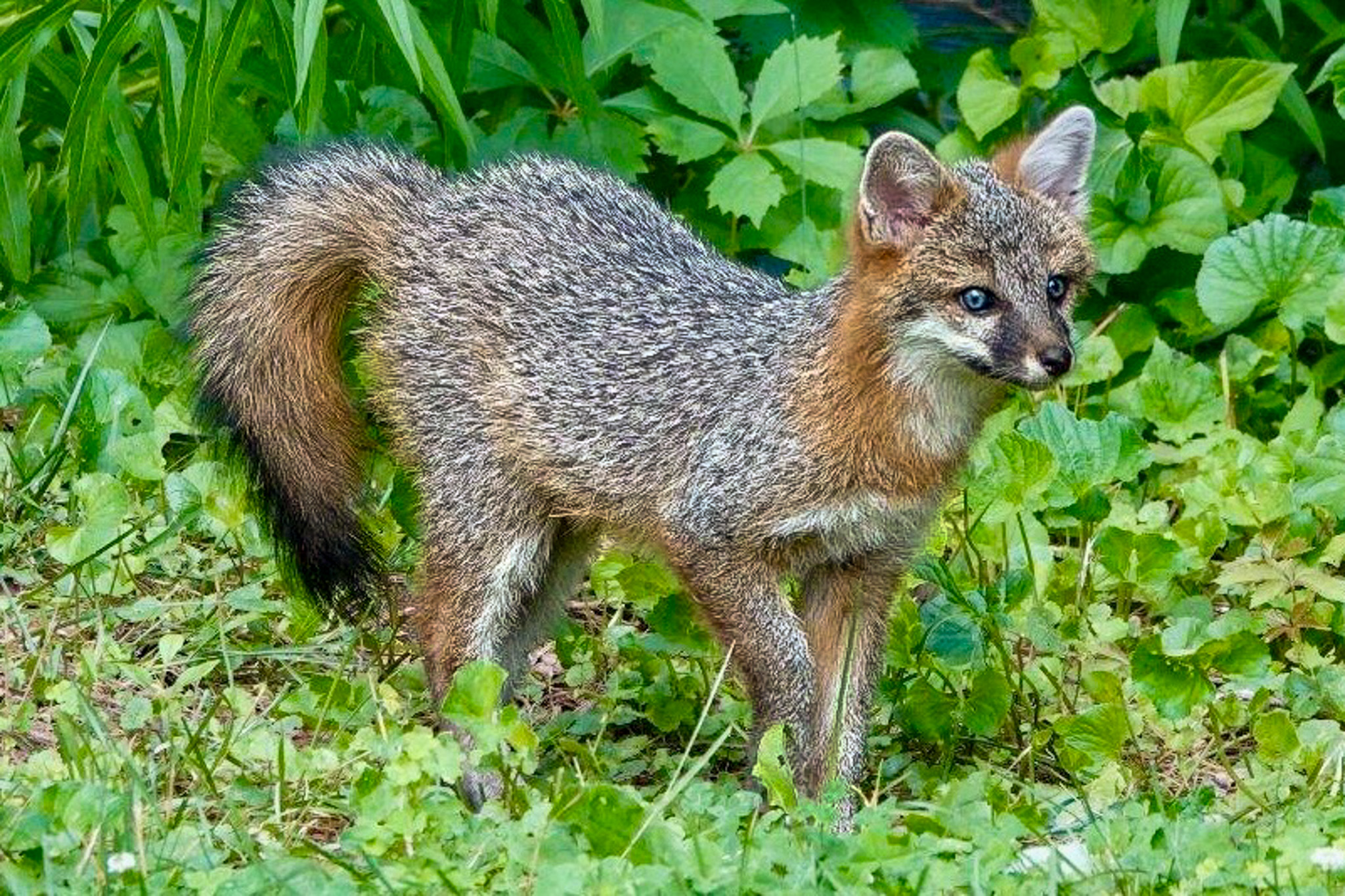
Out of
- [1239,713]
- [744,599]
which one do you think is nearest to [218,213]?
[744,599]

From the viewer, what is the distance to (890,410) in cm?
506

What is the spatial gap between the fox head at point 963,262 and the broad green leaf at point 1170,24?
1.60 metres

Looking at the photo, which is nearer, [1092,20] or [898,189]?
[898,189]

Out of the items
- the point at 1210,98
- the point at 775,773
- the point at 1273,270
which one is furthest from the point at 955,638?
the point at 1210,98

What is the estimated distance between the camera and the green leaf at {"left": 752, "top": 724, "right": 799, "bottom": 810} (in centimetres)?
438

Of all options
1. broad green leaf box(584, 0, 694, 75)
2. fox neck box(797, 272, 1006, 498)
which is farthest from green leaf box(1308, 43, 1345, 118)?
fox neck box(797, 272, 1006, 498)

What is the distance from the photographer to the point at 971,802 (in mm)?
4457

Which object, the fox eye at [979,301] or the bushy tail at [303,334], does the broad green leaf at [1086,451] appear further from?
the bushy tail at [303,334]

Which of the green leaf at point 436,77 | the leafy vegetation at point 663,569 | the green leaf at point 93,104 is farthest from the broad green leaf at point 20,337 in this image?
the green leaf at point 436,77

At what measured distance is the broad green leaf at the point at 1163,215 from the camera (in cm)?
698

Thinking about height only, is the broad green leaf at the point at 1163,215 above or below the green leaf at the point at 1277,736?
above

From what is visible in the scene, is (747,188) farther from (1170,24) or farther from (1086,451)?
(1086,451)

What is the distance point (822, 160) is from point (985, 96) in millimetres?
613

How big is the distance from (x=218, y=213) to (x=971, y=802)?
2486mm
